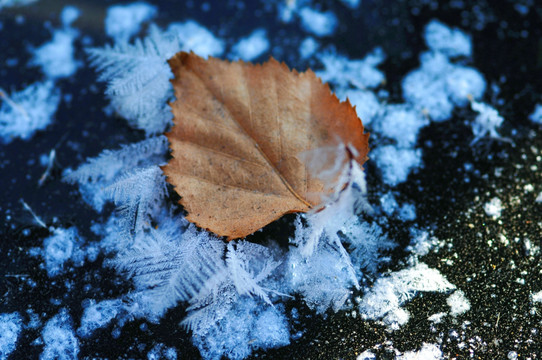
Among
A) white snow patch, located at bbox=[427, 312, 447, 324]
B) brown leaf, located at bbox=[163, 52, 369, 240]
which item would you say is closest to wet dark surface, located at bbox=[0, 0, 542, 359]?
white snow patch, located at bbox=[427, 312, 447, 324]


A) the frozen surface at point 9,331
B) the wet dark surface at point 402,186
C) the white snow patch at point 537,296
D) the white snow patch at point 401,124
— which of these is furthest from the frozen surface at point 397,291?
the frozen surface at point 9,331

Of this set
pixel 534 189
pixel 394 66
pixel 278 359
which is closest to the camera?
pixel 278 359

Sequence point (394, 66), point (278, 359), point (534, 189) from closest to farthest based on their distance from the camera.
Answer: point (278, 359) → point (534, 189) → point (394, 66)

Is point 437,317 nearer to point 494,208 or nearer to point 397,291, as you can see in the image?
point 397,291

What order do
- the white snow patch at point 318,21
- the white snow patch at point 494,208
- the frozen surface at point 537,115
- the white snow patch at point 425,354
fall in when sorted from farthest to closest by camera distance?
the white snow patch at point 318,21 → the frozen surface at point 537,115 → the white snow patch at point 494,208 → the white snow patch at point 425,354

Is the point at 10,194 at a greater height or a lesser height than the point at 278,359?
greater

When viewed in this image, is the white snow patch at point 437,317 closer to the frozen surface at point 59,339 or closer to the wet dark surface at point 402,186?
the wet dark surface at point 402,186

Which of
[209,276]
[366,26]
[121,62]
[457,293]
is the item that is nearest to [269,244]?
[209,276]

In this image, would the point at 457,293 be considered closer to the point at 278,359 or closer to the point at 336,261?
the point at 336,261
